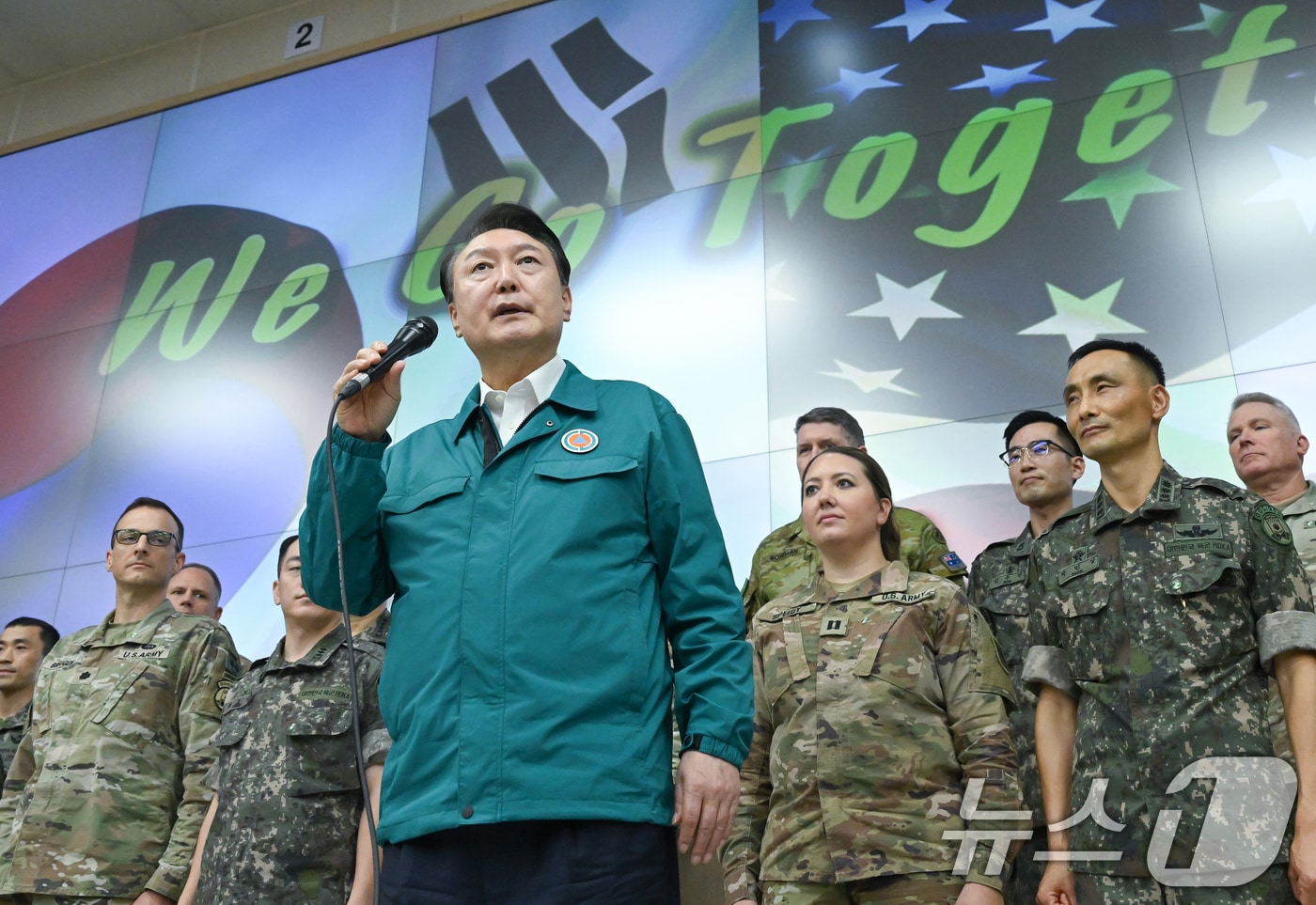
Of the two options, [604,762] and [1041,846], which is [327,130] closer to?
[1041,846]

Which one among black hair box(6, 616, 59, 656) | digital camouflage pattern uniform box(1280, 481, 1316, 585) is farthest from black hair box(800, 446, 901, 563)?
black hair box(6, 616, 59, 656)

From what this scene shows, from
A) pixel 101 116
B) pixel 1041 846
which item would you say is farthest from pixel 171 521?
→ pixel 101 116

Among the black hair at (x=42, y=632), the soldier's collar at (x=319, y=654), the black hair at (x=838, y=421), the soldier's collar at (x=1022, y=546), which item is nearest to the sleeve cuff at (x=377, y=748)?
the soldier's collar at (x=319, y=654)

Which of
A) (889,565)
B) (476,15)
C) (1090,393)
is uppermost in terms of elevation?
(476,15)

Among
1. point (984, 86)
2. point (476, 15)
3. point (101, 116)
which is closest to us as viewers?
point (984, 86)

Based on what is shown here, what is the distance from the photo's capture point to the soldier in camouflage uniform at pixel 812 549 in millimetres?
2828

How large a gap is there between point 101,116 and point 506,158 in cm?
273

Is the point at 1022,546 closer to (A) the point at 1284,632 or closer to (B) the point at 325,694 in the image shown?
(A) the point at 1284,632

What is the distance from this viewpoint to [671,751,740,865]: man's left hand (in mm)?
1258

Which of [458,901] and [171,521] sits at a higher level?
[171,521]

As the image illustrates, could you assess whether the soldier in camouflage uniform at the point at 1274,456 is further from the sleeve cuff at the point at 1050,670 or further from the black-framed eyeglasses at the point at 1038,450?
the sleeve cuff at the point at 1050,670

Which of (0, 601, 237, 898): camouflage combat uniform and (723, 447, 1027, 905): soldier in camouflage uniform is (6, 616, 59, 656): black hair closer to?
(0, 601, 237, 898): camouflage combat uniform

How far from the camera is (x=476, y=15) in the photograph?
5.84m

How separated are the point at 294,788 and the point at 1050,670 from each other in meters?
1.47
